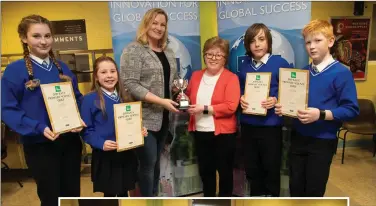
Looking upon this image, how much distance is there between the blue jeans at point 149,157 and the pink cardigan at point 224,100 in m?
0.30

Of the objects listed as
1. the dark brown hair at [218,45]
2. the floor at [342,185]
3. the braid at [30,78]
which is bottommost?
the floor at [342,185]

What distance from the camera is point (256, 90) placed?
1.76 metres

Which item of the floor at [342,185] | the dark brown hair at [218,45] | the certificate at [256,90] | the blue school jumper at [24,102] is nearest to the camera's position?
the blue school jumper at [24,102]

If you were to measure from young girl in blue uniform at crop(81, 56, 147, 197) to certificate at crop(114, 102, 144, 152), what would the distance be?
0.05 metres

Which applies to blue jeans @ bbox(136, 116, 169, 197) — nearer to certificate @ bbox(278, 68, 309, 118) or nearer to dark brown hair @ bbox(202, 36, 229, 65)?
dark brown hair @ bbox(202, 36, 229, 65)

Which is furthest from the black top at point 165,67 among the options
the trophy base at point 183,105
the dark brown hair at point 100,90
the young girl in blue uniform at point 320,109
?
the young girl in blue uniform at point 320,109

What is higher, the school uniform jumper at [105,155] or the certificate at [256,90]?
the certificate at [256,90]

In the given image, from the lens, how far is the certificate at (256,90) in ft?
5.67

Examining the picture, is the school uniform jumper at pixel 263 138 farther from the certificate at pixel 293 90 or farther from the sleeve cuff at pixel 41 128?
the sleeve cuff at pixel 41 128

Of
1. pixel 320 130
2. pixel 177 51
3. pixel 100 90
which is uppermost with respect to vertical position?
pixel 177 51

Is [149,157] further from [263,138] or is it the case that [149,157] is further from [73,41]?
[73,41]

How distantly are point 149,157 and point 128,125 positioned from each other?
0.44m

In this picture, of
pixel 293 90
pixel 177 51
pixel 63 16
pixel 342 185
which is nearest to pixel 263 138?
pixel 293 90

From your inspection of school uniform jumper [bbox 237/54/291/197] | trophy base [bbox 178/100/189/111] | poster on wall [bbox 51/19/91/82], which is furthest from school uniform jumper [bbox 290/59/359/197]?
poster on wall [bbox 51/19/91/82]
